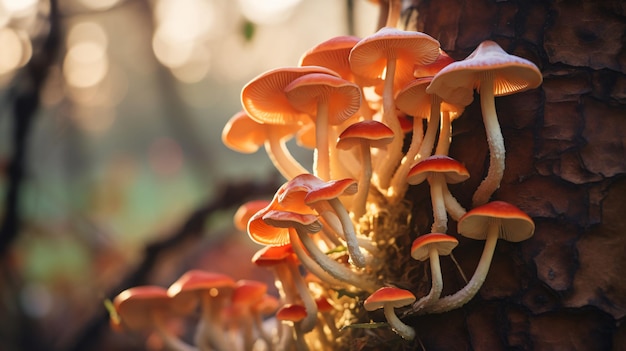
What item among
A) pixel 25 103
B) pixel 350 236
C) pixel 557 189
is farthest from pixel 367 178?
pixel 25 103

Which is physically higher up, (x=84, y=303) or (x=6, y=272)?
(x=6, y=272)

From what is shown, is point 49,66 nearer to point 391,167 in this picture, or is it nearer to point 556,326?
point 391,167

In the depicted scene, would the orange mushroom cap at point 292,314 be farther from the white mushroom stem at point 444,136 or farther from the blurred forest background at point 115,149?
the blurred forest background at point 115,149

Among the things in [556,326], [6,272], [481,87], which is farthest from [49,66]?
[556,326]

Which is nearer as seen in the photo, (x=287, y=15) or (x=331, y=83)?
(x=331, y=83)

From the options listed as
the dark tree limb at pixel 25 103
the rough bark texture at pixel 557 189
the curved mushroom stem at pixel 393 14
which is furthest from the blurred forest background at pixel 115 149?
the rough bark texture at pixel 557 189

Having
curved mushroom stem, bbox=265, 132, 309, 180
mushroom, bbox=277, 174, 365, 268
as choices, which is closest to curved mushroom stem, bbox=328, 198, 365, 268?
mushroom, bbox=277, 174, 365, 268
